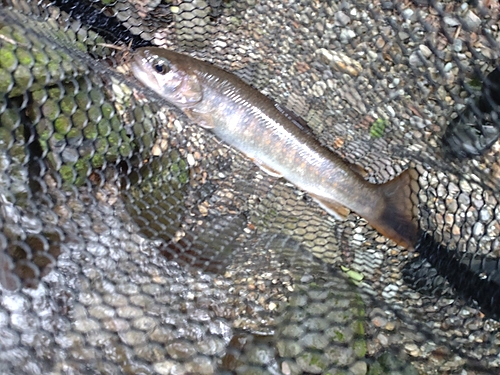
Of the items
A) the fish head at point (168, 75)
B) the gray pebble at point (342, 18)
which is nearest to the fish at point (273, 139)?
the fish head at point (168, 75)

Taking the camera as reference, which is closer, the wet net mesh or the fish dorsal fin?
the wet net mesh

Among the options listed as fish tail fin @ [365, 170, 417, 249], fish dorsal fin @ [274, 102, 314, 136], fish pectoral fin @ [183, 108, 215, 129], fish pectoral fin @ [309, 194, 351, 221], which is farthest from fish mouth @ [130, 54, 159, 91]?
fish tail fin @ [365, 170, 417, 249]

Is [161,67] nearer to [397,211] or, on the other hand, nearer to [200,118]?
[200,118]

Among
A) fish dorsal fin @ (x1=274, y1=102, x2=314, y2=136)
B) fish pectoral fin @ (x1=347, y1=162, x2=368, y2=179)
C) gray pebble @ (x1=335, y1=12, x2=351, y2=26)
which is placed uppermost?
gray pebble @ (x1=335, y1=12, x2=351, y2=26)

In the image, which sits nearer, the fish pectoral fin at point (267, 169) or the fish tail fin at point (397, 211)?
the fish tail fin at point (397, 211)

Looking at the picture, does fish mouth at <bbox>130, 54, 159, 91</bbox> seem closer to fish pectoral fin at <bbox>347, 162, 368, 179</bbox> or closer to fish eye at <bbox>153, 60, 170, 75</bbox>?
fish eye at <bbox>153, 60, 170, 75</bbox>

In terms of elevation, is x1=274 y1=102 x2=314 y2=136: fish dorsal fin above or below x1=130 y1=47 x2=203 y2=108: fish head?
below

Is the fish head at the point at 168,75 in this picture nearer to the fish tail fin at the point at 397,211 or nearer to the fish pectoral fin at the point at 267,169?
the fish pectoral fin at the point at 267,169

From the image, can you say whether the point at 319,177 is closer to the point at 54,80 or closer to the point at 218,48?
the point at 218,48
